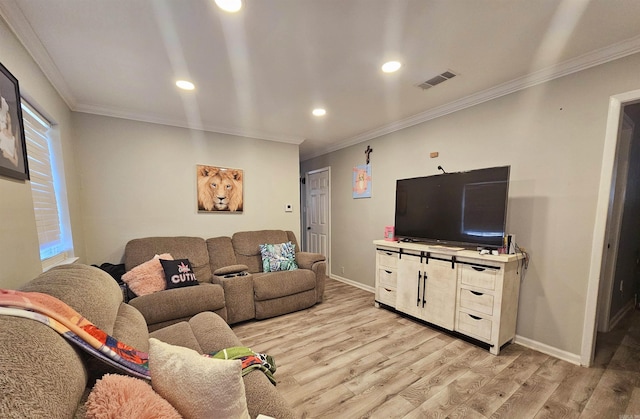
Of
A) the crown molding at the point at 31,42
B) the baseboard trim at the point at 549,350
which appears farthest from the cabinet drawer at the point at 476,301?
the crown molding at the point at 31,42

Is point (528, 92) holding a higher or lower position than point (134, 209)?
higher

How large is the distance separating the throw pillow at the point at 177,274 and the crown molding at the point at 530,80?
9.88 ft

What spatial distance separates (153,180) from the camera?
3057 mm

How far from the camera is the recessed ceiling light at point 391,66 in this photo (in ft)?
6.40

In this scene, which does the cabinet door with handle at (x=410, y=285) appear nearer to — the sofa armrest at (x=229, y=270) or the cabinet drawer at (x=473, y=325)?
the cabinet drawer at (x=473, y=325)

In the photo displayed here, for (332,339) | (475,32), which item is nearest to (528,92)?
(475,32)

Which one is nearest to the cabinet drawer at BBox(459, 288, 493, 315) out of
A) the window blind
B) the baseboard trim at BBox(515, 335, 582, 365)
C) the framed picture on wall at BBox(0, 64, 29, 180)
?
the baseboard trim at BBox(515, 335, 582, 365)

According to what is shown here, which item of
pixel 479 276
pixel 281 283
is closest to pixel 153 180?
pixel 281 283

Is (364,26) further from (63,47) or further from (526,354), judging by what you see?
(526,354)

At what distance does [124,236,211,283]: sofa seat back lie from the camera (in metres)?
2.75

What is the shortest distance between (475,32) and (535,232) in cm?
173

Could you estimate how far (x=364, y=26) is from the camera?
1556 millimetres

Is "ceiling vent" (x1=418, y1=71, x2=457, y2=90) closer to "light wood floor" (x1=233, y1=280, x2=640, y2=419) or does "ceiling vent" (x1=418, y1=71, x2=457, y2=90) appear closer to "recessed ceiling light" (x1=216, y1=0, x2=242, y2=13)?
"recessed ceiling light" (x1=216, y1=0, x2=242, y2=13)

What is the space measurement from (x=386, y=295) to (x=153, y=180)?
10.4ft
